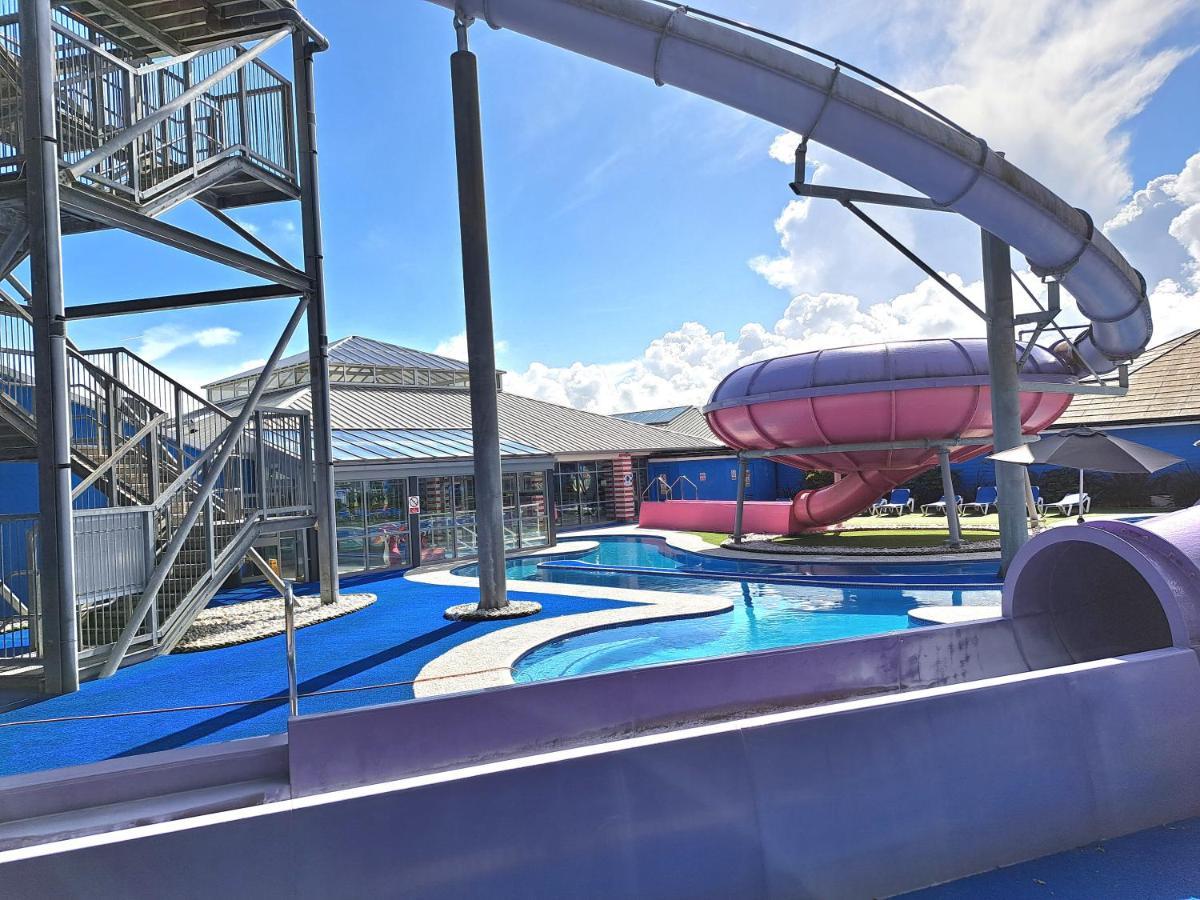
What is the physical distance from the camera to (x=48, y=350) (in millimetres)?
8875

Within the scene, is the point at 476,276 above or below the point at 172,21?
below

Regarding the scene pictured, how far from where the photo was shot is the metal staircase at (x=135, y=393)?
9852 millimetres

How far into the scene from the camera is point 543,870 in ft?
12.2

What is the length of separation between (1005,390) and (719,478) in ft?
63.4

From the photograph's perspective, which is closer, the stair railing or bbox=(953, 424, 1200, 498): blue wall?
the stair railing

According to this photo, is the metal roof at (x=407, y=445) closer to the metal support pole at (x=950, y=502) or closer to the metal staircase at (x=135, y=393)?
the metal staircase at (x=135, y=393)

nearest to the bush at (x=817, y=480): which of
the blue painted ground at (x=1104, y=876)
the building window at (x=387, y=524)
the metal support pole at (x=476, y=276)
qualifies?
the building window at (x=387, y=524)

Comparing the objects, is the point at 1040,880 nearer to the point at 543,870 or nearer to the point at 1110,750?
the point at 1110,750

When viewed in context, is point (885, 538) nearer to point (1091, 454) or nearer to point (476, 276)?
point (1091, 454)

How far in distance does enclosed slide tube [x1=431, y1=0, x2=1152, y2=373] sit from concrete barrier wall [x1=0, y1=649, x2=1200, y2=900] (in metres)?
7.11

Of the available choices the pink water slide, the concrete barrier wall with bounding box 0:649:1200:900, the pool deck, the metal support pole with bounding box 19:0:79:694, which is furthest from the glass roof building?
the concrete barrier wall with bounding box 0:649:1200:900

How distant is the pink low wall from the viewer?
76.4ft

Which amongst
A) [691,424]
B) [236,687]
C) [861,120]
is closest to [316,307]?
[236,687]

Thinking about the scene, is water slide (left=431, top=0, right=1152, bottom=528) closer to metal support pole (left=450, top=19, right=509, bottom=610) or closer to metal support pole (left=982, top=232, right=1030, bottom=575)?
metal support pole (left=982, top=232, right=1030, bottom=575)
